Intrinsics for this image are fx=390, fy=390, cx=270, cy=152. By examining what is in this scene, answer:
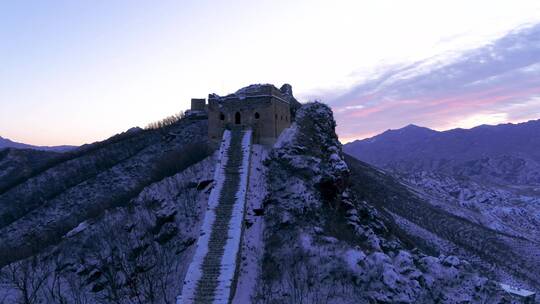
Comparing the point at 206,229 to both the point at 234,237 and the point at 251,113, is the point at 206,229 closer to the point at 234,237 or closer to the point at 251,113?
the point at 234,237

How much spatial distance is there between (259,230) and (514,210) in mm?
106596

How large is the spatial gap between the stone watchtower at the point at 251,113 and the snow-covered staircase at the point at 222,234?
1784 mm

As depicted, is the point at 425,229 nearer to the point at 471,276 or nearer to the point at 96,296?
the point at 471,276

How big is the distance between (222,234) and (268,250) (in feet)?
8.60

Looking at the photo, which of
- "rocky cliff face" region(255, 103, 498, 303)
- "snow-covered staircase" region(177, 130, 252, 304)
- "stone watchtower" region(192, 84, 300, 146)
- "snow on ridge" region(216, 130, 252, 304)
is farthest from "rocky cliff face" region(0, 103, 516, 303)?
"stone watchtower" region(192, 84, 300, 146)

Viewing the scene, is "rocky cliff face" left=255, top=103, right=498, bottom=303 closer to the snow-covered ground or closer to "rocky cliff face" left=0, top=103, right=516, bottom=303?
"rocky cliff face" left=0, top=103, right=516, bottom=303

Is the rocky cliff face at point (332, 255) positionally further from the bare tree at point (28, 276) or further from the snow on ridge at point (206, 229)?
the bare tree at point (28, 276)

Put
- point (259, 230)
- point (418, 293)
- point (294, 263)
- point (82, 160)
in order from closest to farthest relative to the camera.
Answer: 1. point (418, 293)
2. point (294, 263)
3. point (259, 230)
4. point (82, 160)

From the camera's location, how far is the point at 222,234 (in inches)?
801

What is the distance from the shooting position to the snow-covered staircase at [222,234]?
16922 millimetres

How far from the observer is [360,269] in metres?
18.3

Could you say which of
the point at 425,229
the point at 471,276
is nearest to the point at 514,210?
the point at 425,229

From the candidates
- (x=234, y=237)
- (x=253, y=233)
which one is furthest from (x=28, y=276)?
(x=253, y=233)

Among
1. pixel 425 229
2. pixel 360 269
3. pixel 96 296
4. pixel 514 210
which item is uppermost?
pixel 360 269
